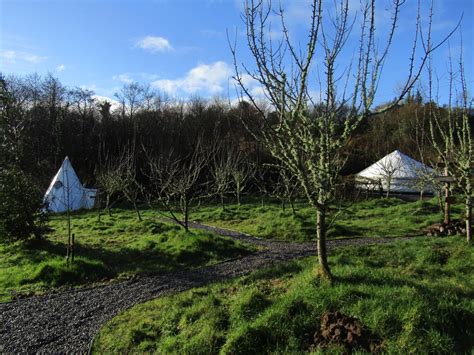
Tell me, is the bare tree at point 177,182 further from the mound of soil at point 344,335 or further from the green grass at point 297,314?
the mound of soil at point 344,335

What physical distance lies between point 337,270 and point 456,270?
227 cm

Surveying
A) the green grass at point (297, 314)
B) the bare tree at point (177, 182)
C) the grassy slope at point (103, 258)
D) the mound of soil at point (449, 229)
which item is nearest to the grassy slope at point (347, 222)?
the mound of soil at point (449, 229)

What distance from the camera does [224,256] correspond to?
10086mm

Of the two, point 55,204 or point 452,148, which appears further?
point 55,204

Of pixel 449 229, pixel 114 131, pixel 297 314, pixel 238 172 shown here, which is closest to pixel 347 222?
pixel 449 229

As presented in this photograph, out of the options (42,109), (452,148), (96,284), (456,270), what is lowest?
(96,284)

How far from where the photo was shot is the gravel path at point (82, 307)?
5488 millimetres

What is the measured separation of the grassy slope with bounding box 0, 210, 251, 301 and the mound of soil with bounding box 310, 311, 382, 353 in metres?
5.61

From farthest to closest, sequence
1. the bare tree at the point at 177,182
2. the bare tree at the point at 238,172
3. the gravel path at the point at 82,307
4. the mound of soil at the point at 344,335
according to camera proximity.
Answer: the bare tree at the point at 238,172, the bare tree at the point at 177,182, the gravel path at the point at 82,307, the mound of soil at the point at 344,335

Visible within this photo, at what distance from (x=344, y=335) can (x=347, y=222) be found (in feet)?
36.5

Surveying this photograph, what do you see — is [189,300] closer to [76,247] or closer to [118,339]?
[118,339]

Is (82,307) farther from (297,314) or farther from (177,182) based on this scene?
(177,182)

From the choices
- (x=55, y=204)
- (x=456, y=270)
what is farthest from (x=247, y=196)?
(x=456, y=270)

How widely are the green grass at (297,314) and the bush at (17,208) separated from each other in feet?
23.0
